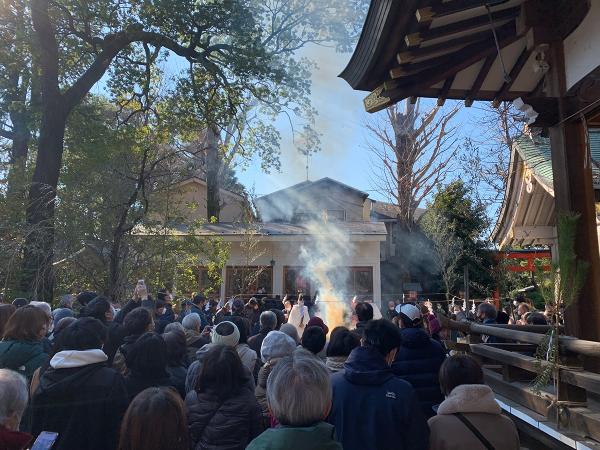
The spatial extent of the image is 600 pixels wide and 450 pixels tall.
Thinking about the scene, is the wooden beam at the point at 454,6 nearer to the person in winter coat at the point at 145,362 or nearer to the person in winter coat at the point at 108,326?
the person in winter coat at the point at 145,362

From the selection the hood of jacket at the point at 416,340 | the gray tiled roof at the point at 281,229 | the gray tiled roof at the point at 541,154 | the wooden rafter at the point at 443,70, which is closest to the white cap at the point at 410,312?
the hood of jacket at the point at 416,340

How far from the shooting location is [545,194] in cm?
943

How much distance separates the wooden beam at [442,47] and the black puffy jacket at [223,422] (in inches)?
121

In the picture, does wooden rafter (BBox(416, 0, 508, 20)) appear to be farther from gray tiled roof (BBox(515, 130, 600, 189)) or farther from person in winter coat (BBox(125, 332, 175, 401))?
gray tiled roof (BBox(515, 130, 600, 189))

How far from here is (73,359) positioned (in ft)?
8.98

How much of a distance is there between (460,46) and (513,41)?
497 mm

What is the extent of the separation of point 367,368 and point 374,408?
210 mm

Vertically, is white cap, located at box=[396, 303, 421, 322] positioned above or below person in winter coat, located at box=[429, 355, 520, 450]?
above

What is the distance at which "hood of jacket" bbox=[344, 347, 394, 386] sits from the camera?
8.29 feet

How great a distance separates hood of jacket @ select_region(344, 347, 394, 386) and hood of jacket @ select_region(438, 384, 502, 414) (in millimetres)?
333

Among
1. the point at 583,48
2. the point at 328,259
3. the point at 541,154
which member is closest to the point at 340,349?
the point at 583,48

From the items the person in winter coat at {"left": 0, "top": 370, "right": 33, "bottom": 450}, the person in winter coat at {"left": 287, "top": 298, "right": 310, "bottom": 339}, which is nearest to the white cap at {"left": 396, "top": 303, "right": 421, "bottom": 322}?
the person in winter coat at {"left": 0, "top": 370, "right": 33, "bottom": 450}

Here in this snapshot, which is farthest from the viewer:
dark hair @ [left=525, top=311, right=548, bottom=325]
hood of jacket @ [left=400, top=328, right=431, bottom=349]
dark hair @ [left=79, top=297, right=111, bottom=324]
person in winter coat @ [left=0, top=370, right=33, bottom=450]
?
dark hair @ [left=525, top=311, right=548, bottom=325]

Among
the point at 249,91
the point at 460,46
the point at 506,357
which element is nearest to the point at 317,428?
the point at 506,357
